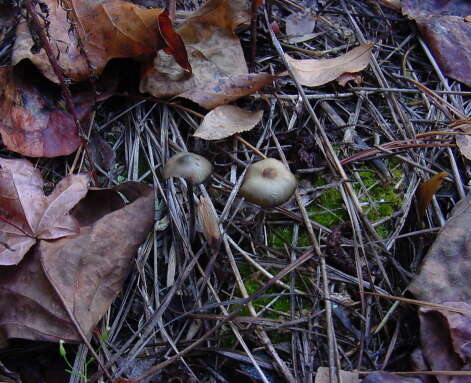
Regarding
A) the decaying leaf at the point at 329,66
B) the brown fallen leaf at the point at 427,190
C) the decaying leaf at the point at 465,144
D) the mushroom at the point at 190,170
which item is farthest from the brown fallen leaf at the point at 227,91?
the decaying leaf at the point at 465,144

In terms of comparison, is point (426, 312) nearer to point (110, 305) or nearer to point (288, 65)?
point (110, 305)

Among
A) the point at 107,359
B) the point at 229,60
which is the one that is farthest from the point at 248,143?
the point at 107,359

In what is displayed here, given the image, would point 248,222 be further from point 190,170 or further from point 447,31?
point 447,31

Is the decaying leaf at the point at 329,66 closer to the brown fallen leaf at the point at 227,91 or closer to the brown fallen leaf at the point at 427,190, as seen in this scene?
the brown fallen leaf at the point at 227,91

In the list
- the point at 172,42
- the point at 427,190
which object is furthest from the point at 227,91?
the point at 427,190

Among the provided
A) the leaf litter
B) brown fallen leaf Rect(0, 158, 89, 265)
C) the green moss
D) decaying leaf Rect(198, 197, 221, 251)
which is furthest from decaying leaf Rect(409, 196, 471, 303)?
brown fallen leaf Rect(0, 158, 89, 265)

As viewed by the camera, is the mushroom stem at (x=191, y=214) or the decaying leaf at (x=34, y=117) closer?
the mushroom stem at (x=191, y=214)

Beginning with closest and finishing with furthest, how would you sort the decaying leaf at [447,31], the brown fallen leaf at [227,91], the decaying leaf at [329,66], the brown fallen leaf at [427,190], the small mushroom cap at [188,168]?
1. the small mushroom cap at [188,168]
2. the brown fallen leaf at [427,190]
3. the brown fallen leaf at [227,91]
4. the decaying leaf at [329,66]
5. the decaying leaf at [447,31]
